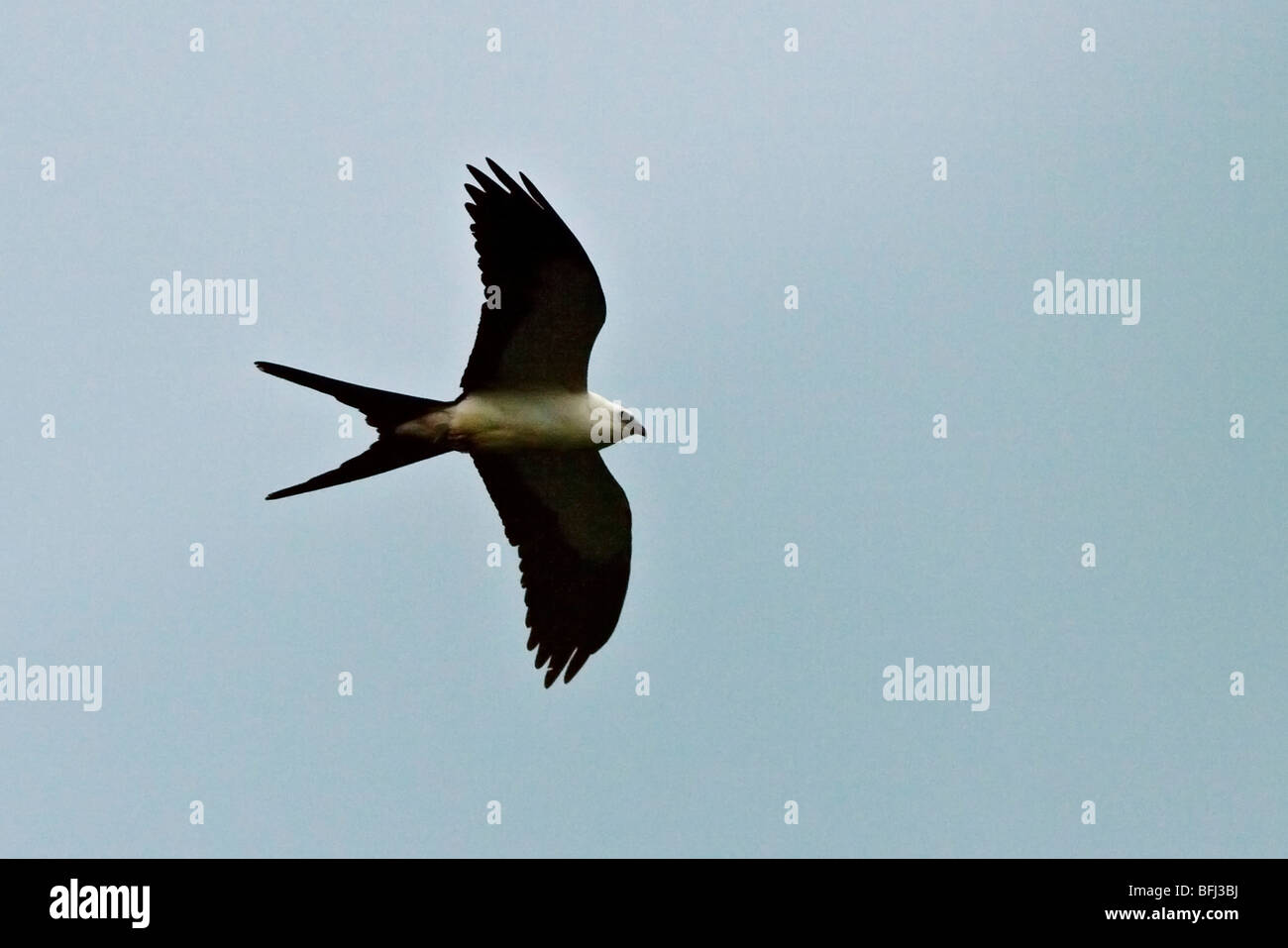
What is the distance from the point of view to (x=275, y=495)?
36.7ft

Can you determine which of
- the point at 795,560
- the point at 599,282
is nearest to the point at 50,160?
the point at 599,282

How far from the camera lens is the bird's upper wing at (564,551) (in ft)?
41.6

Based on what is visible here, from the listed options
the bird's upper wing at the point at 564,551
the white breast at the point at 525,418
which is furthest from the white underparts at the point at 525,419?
the bird's upper wing at the point at 564,551

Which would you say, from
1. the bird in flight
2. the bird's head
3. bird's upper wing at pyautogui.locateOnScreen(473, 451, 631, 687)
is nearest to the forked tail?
the bird in flight

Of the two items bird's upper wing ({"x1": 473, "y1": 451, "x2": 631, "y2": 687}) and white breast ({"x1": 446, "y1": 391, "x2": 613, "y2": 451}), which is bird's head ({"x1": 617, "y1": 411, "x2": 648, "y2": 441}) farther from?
bird's upper wing ({"x1": 473, "y1": 451, "x2": 631, "y2": 687})

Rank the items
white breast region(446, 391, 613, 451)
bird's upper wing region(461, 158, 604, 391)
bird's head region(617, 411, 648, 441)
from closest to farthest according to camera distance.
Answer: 1. bird's upper wing region(461, 158, 604, 391)
2. white breast region(446, 391, 613, 451)
3. bird's head region(617, 411, 648, 441)

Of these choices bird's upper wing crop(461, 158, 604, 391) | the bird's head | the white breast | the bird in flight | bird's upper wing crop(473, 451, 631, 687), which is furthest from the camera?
bird's upper wing crop(473, 451, 631, 687)

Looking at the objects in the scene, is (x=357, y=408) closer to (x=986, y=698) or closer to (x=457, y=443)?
(x=457, y=443)

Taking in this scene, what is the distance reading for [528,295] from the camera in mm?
11398

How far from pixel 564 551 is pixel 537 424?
4.16ft

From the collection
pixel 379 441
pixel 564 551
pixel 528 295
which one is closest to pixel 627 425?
pixel 564 551

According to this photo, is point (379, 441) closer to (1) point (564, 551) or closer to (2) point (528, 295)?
(2) point (528, 295)

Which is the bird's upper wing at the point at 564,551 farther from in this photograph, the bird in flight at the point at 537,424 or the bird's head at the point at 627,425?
the bird's head at the point at 627,425

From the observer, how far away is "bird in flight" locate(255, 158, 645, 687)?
11.1 m
